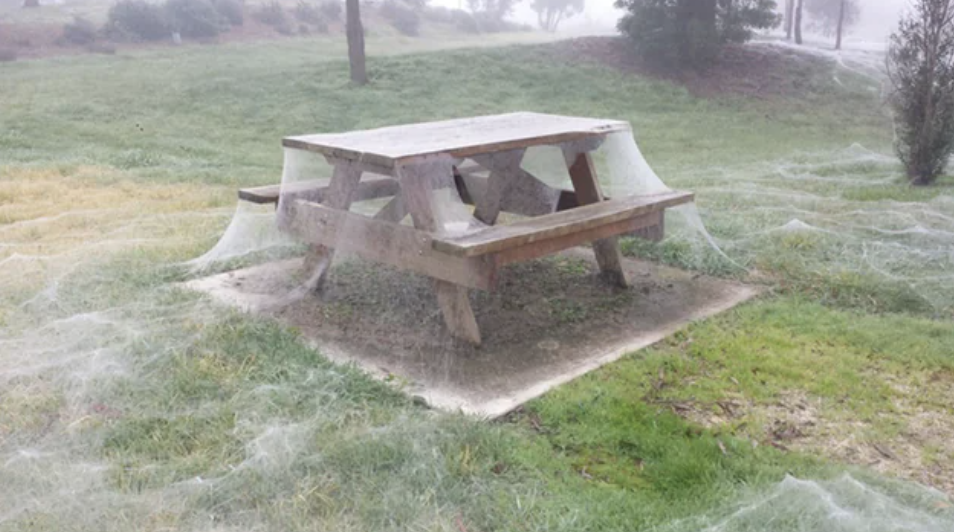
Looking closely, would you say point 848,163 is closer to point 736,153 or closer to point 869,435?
point 736,153

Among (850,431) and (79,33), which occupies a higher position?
(79,33)

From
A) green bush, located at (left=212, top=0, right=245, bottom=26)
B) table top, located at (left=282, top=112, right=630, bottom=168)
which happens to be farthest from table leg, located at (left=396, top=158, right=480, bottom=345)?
green bush, located at (left=212, top=0, right=245, bottom=26)

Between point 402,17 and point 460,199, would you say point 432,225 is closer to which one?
point 460,199

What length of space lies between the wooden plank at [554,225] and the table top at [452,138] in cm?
43

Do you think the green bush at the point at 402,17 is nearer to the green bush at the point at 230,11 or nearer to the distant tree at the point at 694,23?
the green bush at the point at 230,11

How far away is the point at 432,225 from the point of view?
4.25 m

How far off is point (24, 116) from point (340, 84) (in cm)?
629

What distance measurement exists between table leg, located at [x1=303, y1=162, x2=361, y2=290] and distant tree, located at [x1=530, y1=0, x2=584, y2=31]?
1888 inches

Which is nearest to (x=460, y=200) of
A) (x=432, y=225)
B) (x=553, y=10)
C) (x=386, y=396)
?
(x=432, y=225)

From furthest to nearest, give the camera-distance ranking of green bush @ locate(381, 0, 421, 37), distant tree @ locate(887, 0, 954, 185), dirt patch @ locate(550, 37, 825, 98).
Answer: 1. green bush @ locate(381, 0, 421, 37)
2. dirt patch @ locate(550, 37, 825, 98)
3. distant tree @ locate(887, 0, 954, 185)

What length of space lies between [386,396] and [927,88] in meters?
7.64

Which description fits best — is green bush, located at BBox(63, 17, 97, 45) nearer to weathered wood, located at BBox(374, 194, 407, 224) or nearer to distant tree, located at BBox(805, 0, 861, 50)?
weathered wood, located at BBox(374, 194, 407, 224)

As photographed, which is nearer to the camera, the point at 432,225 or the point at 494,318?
the point at 432,225

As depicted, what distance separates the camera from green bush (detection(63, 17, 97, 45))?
24.2 m
